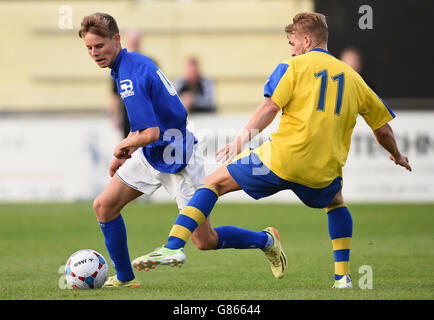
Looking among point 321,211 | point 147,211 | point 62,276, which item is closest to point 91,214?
point 147,211

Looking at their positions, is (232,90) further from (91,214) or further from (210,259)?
(210,259)

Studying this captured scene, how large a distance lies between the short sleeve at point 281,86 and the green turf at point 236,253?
4.42ft

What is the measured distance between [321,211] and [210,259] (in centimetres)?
531

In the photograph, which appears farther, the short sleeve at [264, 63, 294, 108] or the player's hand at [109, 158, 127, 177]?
the player's hand at [109, 158, 127, 177]

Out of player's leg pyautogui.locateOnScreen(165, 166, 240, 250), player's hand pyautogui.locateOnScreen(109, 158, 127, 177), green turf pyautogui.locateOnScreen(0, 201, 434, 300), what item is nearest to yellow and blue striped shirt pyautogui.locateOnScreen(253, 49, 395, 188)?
player's leg pyautogui.locateOnScreen(165, 166, 240, 250)

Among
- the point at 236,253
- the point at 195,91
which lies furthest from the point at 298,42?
the point at 195,91

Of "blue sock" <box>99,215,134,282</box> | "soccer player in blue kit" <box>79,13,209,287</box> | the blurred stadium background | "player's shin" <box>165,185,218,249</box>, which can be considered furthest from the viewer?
the blurred stadium background

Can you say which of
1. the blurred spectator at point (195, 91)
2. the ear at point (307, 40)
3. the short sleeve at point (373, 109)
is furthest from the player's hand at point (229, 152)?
the blurred spectator at point (195, 91)

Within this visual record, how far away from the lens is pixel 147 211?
14.0 m

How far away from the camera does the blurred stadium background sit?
1505 cm

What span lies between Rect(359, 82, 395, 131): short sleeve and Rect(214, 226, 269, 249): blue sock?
4.41 ft

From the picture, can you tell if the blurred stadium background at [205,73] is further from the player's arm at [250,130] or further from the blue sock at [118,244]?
the player's arm at [250,130]

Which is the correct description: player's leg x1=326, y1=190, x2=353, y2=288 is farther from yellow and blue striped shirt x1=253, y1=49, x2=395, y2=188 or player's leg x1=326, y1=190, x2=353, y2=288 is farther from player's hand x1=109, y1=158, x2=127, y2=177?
player's hand x1=109, y1=158, x2=127, y2=177

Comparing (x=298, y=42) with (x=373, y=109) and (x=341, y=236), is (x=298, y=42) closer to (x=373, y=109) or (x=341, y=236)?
(x=373, y=109)
